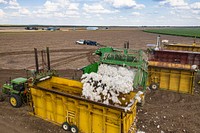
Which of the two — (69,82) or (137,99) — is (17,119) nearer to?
(69,82)

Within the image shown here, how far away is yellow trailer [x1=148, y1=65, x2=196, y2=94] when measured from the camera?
11984mm

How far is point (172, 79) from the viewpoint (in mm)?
12445

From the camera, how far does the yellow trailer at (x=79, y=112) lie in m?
6.43

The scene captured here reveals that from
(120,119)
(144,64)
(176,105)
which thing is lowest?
(176,105)

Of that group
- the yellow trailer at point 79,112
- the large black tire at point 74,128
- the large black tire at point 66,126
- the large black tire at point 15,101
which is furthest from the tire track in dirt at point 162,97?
the large black tire at point 15,101

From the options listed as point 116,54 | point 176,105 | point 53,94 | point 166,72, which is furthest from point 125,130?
point 166,72

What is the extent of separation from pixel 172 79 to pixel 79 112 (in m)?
7.67

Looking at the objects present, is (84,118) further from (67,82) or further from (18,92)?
(18,92)

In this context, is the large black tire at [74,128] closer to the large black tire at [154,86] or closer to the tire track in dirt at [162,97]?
the tire track in dirt at [162,97]

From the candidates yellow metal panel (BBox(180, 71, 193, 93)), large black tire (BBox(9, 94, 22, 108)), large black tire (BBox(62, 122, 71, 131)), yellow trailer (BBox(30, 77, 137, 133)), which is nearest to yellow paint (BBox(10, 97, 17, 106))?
large black tire (BBox(9, 94, 22, 108))

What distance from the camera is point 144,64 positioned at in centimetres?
1152

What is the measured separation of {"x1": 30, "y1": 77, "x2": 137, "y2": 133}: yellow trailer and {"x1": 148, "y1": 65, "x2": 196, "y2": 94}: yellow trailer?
5.59 m

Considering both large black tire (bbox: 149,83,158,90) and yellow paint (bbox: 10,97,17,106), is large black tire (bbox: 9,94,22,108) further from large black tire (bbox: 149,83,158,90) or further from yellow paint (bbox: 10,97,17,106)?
large black tire (bbox: 149,83,158,90)

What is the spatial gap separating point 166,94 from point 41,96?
7.85m
